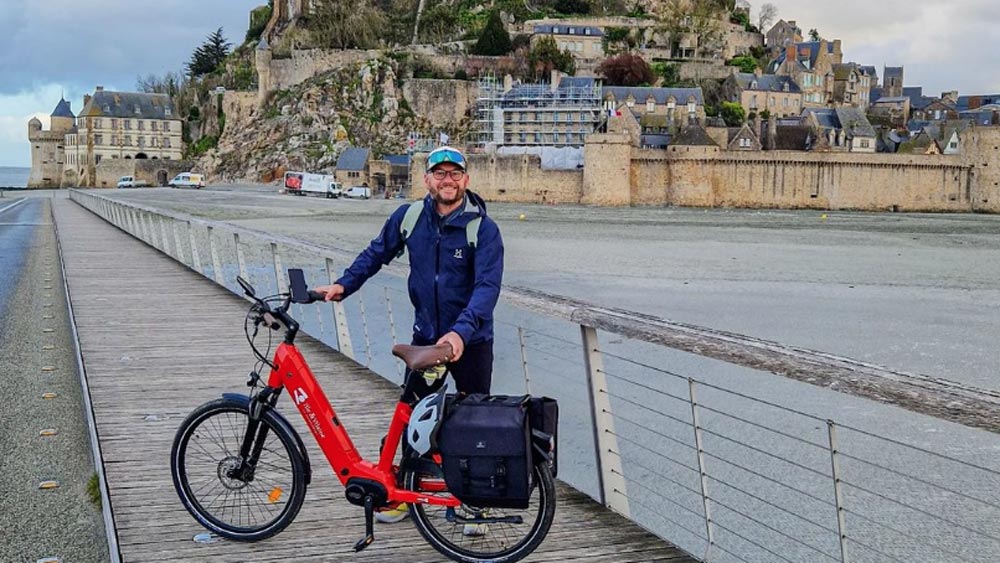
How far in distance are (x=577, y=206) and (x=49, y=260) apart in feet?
145

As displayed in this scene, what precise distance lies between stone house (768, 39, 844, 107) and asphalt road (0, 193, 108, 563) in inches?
2771

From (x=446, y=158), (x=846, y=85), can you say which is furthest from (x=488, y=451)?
(x=846, y=85)

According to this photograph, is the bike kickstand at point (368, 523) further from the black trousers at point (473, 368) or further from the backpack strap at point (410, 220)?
the backpack strap at point (410, 220)

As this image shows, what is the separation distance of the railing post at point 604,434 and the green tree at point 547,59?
68.6m

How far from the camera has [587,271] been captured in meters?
20.7

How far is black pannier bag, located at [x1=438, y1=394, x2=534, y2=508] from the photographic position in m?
3.12

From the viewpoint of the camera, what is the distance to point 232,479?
3855 mm

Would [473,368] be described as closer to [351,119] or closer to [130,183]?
[351,119]

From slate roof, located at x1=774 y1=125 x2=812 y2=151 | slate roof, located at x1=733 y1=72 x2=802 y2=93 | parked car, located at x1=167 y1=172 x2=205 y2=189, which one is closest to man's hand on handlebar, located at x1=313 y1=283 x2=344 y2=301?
slate roof, located at x1=774 y1=125 x2=812 y2=151

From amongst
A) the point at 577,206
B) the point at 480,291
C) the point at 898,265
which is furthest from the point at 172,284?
the point at 577,206

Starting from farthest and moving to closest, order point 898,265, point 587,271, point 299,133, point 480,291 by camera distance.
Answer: point 299,133
point 898,265
point 587,271
point 480,291

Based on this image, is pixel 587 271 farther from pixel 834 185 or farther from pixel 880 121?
pixel 880 121

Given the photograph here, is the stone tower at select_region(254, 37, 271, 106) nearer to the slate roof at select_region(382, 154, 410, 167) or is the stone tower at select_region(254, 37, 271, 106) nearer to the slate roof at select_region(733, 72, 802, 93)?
the slate roof at select_region(382, 154, 410, 167)

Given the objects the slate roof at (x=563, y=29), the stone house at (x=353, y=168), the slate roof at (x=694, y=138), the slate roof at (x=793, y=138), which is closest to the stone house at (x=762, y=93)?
the slate roof at (x=793, y=138)
